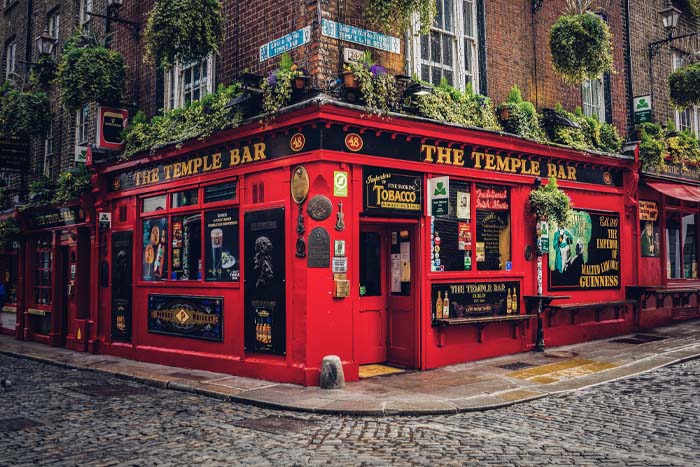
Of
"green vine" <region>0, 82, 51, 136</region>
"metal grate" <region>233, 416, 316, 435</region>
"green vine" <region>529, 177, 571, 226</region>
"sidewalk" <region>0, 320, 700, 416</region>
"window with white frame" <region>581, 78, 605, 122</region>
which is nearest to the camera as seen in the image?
"metal grate" <region>233, 416, 316, 435</region>

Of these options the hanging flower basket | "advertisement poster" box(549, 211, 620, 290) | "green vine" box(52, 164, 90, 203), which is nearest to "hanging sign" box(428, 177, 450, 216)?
"advertisement poster" box(549, 211, 620, 290)

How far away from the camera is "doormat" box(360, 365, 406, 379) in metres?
10.6

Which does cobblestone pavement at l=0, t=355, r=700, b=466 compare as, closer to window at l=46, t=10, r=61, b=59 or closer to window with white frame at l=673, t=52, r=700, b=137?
window with white frame at l=673, t=52, r=700, b=137

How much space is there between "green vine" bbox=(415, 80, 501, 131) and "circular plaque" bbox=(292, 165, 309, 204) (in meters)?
2.52

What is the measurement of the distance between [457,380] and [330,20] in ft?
20.4

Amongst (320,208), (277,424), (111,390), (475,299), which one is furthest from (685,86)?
(111,390)

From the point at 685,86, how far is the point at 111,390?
15579 millimetres

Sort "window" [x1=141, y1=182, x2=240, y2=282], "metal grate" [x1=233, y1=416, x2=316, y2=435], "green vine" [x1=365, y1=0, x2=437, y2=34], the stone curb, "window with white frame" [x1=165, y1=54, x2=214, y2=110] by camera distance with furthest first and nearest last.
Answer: "window with white frame" [x1=165, y1=54, x2=214, y2=110], "window" [x1=141, y1=182, x2=240, y2=282], "green vine" [x1=365, y1=0, x2=437, y2=34], the stone curb, "metal grate" [x1=233, y1=416, x2=316, y2=435]

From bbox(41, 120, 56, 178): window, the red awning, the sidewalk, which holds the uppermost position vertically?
bbox(41, 120, 56, 178): window

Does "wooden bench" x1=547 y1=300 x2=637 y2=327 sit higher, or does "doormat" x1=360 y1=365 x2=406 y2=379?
"wooden bench" x1=547 y1=300 x2=637 y2=327

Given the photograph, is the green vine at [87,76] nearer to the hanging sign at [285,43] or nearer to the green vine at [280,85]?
the hanging sign at [285,43]

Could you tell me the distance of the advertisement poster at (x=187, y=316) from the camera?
1169 cm

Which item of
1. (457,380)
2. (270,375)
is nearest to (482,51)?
(457,380)

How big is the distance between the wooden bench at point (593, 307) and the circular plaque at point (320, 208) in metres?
5.55
